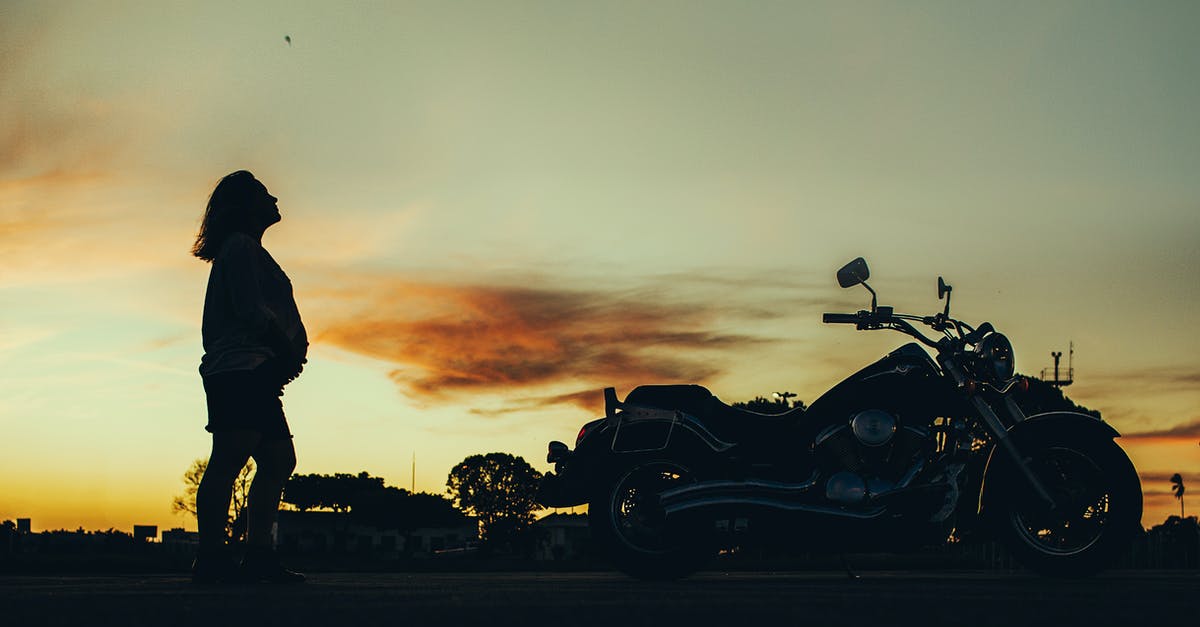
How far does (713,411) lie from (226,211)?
312 cm

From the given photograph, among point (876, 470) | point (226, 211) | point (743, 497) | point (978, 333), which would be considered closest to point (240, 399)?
point (226, 211)

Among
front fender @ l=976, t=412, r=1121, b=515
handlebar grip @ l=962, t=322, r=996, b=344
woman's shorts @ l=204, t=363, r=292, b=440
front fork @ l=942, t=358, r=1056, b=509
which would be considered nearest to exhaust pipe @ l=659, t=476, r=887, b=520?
front fender @ l=976, t=412, r=1121, b=515

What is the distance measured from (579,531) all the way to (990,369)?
10591 centimetres

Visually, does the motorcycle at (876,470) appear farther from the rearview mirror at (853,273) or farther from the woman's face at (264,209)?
the woman's face at (264,209)

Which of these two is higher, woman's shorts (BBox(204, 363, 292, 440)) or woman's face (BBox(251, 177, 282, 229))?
woman's face (BBox(251, 177, 282, 229))

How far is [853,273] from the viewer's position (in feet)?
26.0

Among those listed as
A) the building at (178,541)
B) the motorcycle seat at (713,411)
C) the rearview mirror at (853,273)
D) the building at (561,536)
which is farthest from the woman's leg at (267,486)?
the building at (178,541)

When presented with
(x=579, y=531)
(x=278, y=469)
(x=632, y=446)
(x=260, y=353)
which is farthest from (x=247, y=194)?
(x=579, y=531)

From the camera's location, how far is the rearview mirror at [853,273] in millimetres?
7914

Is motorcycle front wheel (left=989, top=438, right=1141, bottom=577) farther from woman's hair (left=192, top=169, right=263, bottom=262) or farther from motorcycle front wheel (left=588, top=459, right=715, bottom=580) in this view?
woman's hair (left=192, top=169, right=263, bottom=262)

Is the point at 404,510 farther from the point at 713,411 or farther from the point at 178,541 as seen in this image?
the point at 713,411

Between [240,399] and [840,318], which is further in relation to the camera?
[840,318]

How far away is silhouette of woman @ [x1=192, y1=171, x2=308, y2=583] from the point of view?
6754mm

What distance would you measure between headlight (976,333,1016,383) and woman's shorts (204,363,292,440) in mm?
4075
